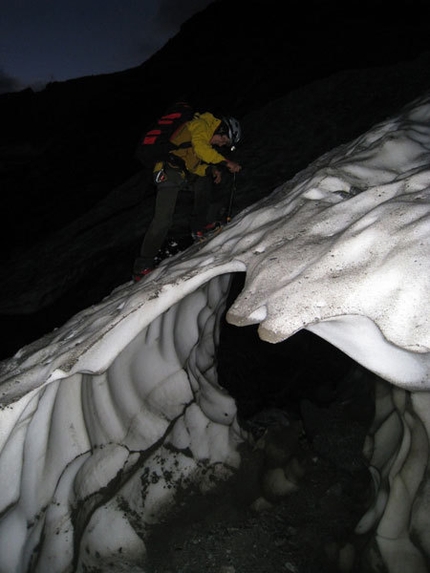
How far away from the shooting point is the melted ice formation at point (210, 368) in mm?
1361

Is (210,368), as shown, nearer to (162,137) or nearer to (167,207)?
(167,207)

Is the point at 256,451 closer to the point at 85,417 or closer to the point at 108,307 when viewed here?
the point at 85,417

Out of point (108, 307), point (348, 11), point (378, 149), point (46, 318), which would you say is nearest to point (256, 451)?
point (108, 307)

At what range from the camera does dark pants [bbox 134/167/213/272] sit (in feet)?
11.9

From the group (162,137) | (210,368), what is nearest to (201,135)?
(162,137)

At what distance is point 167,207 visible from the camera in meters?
3.68

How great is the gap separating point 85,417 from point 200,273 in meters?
1.38

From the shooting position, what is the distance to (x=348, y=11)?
38.2 ft

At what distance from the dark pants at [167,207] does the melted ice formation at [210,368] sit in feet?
3.09

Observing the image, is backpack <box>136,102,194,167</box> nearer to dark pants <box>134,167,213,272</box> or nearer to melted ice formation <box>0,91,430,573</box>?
dark pants <box>134,167,213,272</box>

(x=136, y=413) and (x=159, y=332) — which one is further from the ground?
(x=159, y=332)

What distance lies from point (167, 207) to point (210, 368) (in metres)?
1.61

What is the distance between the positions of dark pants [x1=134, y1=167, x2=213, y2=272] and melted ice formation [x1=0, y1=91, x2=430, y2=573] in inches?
37.1

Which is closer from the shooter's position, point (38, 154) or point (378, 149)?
point (378, 149)
